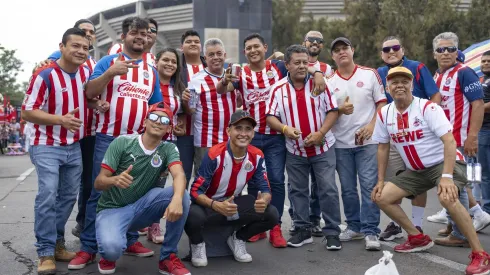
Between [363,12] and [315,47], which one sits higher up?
[363,12]

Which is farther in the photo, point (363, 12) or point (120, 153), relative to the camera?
point (363, 12)

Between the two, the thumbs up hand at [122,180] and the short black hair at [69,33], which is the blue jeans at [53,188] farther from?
the short black hair at [69,33]

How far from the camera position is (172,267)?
4.89m

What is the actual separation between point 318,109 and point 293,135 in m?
0.43

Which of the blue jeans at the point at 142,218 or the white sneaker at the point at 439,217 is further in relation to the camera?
the white sneaker at the point at 439,217

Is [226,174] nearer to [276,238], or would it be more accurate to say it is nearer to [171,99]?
[276,238]

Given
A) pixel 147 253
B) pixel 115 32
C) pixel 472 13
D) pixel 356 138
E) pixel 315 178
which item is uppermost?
pixel 115 32

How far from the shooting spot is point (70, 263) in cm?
509

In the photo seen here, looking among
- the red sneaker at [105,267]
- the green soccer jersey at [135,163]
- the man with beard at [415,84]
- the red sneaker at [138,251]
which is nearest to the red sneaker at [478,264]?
the man with beard at [415,84]

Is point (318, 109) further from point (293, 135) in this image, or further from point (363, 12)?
point (363, 12)

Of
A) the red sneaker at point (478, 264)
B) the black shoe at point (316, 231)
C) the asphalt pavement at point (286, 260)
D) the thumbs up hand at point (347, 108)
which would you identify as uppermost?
the thumbs up hand at point (347, 108)

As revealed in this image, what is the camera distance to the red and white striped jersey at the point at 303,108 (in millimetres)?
5918

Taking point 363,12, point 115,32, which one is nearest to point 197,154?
point 363,12

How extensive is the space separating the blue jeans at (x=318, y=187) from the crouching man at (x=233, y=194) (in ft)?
2.02
